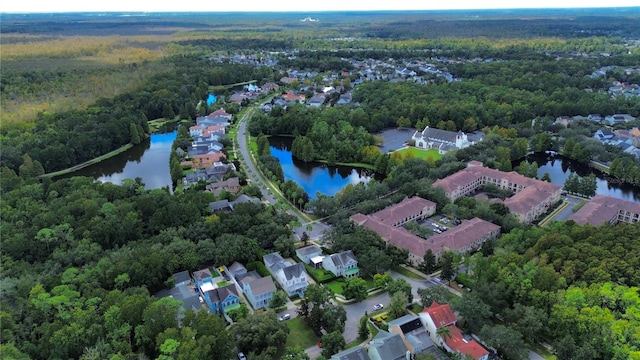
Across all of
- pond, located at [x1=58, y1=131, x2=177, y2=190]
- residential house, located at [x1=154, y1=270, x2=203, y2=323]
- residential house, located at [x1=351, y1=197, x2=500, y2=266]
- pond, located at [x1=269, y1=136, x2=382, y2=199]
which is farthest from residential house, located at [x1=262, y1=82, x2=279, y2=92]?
residential house, located at [x1=154, y1=270, x2=203, y2=323]

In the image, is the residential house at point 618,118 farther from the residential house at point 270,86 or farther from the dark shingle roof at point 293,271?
the residential house at point 270,86

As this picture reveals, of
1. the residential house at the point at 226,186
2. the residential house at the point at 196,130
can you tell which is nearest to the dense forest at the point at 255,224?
the residential house at the point at 226,186

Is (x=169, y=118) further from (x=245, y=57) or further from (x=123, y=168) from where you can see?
(x=245, y=57)

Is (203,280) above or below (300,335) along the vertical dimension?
above

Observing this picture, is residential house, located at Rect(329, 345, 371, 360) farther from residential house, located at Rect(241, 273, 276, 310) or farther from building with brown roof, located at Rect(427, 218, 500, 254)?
building with brown roof, located at Rect(427, 218, 500, 254)

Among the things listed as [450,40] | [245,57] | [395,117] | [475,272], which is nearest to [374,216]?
[475,272]

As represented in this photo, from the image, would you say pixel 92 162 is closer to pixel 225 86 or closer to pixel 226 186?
pixel 226 186

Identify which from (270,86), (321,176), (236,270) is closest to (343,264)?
(236,270)
